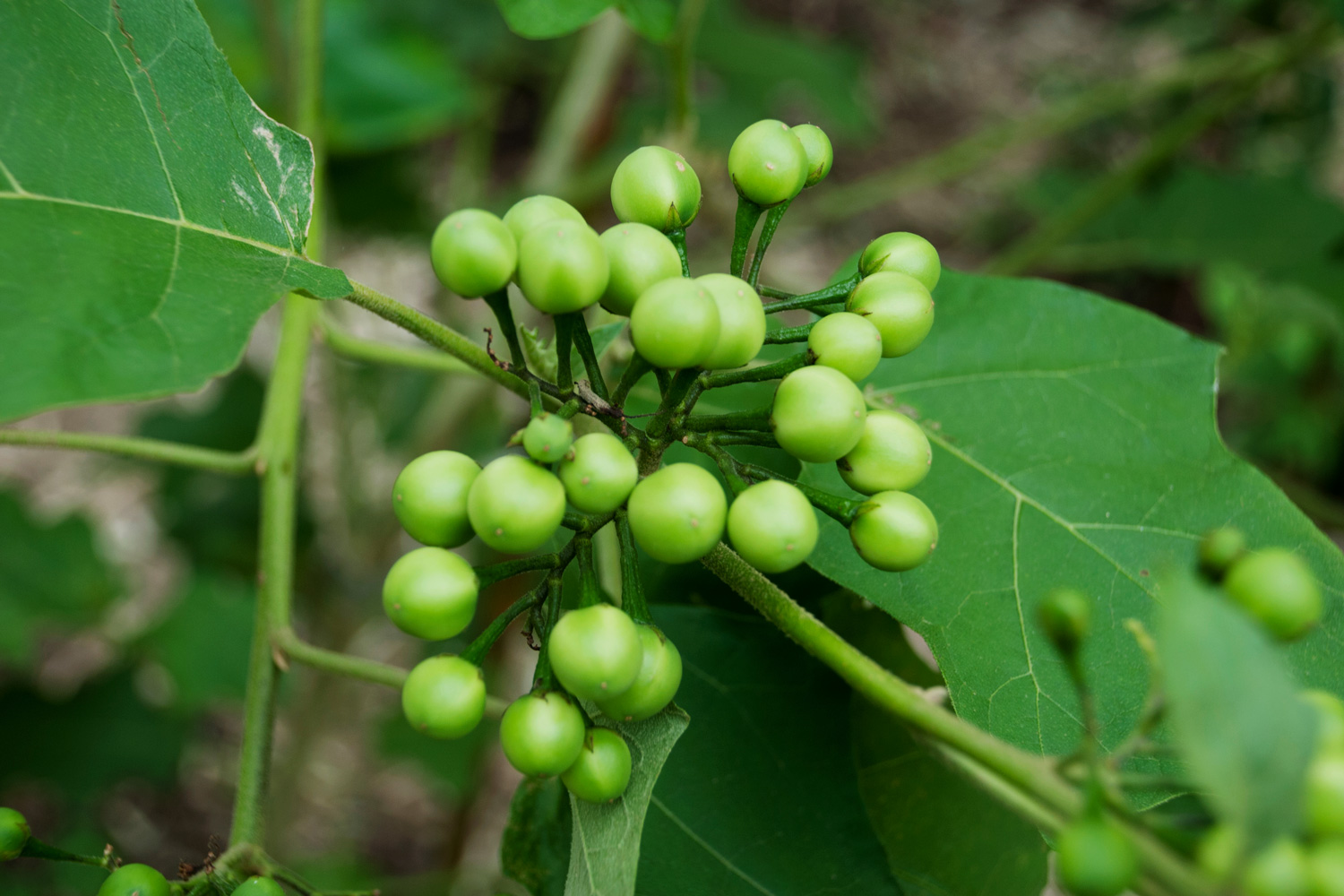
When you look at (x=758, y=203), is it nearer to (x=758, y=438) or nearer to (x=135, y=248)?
(x=758, y=438)

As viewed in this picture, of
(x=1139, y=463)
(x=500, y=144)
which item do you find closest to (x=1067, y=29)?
(x=500, y=144)

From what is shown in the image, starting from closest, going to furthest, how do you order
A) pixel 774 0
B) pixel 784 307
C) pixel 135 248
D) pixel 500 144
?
pixel 135 248, pixel 784 307, pixel 500 144, pixel 774 0

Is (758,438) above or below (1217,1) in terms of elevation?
below

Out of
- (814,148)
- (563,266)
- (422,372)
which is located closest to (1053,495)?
(814,148)

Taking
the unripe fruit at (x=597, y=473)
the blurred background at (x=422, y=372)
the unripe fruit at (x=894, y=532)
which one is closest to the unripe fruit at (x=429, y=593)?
the unripe fruit at (x=597, y=473)

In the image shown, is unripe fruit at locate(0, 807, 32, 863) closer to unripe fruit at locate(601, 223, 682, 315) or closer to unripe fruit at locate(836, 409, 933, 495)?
unripe fruit at locate(601, 223, 682, 315)

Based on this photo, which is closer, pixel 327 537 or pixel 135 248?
pixel 135 248

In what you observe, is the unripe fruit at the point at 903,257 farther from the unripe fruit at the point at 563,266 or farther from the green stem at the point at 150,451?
the green stem at the point at 150,451
